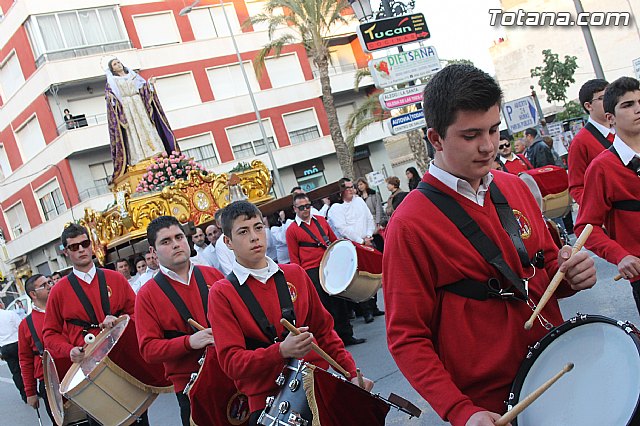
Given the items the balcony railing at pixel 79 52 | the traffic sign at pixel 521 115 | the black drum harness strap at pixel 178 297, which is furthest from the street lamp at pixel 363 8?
the balcony railing at pixel 79 52

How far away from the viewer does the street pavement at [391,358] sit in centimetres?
608

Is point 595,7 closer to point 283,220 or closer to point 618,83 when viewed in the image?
point 283,220

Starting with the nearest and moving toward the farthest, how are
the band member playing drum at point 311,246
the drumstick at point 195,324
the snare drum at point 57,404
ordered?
the drumstick at point 195,324 < the snare drum at point 57,404 < the band member playing drum at point 311,246

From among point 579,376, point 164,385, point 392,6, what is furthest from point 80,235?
point 392,6

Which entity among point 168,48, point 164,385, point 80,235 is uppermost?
point 168,48

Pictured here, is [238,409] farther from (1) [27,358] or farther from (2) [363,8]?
(2) [363,8]

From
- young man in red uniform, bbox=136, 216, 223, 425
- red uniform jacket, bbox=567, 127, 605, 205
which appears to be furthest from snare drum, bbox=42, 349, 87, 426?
red uniform jacket, bbox=567, 127, 605, 205

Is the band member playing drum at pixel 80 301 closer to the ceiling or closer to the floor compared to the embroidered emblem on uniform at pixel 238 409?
closer to the ceiling

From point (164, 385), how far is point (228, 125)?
103 feet

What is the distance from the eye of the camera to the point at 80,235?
6297 mm

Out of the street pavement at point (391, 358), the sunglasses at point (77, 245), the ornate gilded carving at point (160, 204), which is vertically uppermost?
the ornate gilded carving at point (160, 204)

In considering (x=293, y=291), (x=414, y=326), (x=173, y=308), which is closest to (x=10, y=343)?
(x=173, y=308)

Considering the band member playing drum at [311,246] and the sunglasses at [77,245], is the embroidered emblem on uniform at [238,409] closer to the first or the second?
the sunglasses at [77,245]

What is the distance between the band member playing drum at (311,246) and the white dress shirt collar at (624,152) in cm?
578
